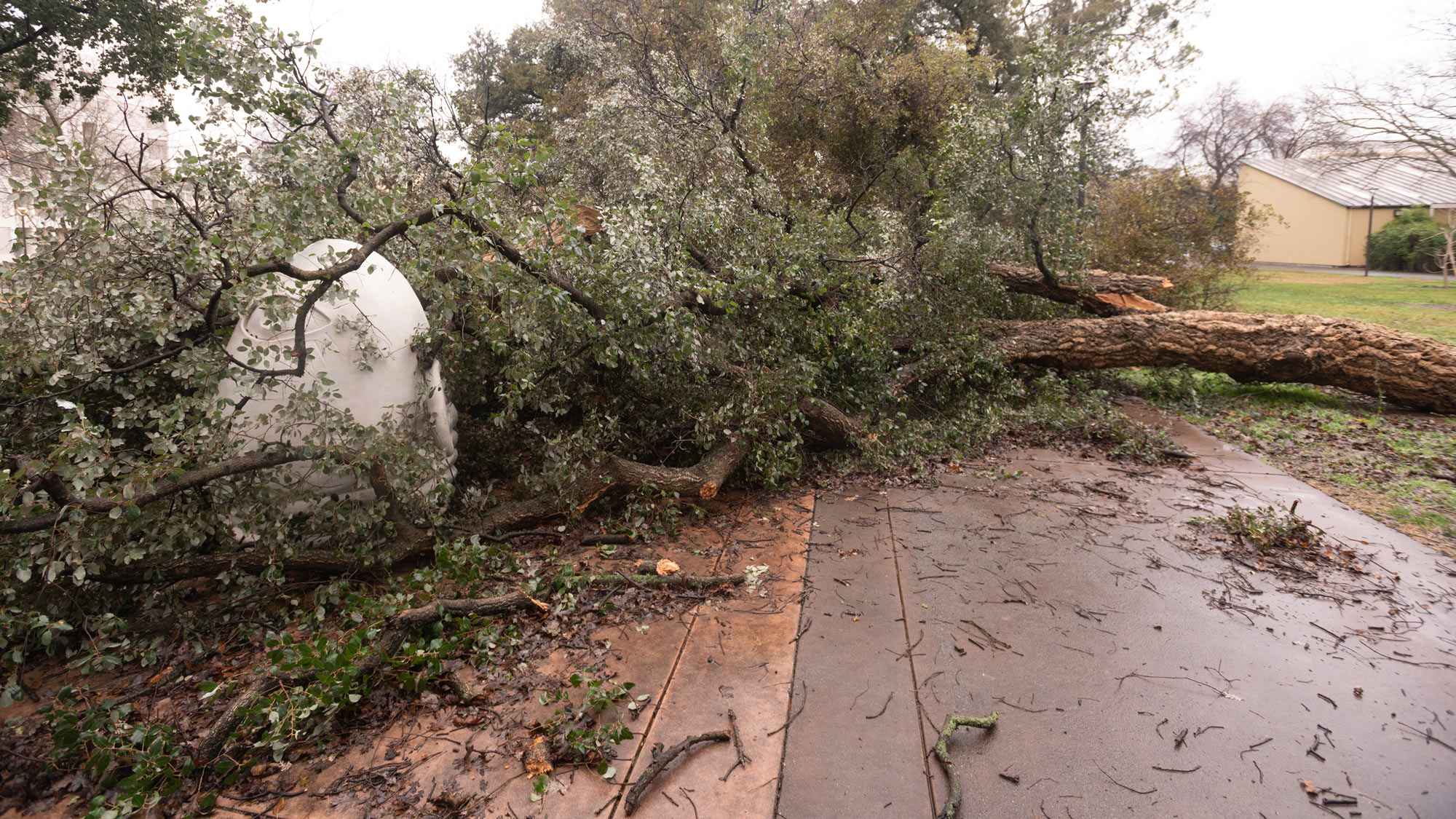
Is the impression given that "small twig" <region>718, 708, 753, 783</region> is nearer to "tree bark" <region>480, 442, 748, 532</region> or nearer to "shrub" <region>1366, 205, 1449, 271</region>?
"tree bark" <region>480, 442, 748, 532</region>

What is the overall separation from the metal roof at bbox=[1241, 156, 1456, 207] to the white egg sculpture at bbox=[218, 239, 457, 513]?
12502mm

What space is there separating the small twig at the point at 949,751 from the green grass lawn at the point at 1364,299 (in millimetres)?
9520

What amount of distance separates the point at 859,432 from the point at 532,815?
410 centimetres

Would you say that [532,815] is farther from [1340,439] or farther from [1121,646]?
[1340,439]

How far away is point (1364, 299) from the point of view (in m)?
11.8

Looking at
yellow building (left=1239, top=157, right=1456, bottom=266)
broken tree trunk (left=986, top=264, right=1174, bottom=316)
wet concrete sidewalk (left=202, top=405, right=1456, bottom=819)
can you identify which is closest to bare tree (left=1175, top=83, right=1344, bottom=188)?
yellow building (left=1239, top=157, right=1456, bottom=266)

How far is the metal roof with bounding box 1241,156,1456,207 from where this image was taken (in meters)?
9.77

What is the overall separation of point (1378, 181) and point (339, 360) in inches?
629

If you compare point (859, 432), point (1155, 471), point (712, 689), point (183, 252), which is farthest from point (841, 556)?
point (183, 252)

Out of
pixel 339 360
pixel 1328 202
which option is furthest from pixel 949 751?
pixel 1328 202

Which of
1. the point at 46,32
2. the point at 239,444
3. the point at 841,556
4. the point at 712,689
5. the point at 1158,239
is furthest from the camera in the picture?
the point at 1158,239

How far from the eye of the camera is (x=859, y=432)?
5.61 metres

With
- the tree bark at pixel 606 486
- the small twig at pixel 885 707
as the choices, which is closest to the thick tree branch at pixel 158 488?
the tree bark at pixel 606 486

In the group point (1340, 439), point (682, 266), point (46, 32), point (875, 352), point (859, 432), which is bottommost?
point (1340, 439)
